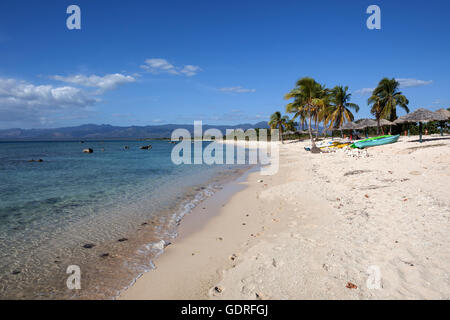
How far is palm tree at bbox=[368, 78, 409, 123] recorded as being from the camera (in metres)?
37.2

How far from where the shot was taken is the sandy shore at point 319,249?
3.53 meters

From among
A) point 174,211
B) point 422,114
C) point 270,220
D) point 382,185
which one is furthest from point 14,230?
point 422,114

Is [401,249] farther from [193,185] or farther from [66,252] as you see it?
[193,185]

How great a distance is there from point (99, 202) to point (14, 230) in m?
3.35

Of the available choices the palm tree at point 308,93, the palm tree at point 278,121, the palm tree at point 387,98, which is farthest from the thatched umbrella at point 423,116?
Answer: the palm tree at point 278,121

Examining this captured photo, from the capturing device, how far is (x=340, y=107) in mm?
43250

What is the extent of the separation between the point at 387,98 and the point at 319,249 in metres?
43.0

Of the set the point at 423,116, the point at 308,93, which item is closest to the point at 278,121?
the point at 308,93

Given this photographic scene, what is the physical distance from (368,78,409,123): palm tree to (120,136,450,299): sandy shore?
115ft

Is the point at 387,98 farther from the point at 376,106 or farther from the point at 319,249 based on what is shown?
the point at 319,249

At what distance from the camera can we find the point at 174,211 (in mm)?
9016

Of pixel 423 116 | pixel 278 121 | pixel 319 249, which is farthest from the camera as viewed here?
pixel 278 121

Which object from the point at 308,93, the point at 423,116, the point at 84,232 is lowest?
the point at 84,232

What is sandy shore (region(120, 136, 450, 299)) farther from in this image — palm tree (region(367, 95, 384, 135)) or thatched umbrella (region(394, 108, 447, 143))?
palm tree (region(367, 95, 384, 135))
